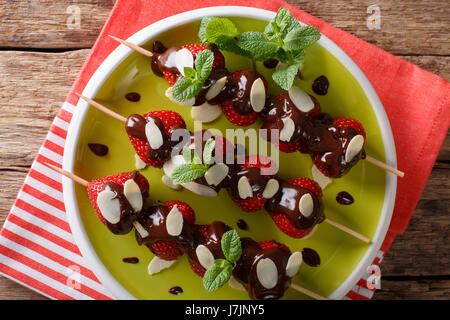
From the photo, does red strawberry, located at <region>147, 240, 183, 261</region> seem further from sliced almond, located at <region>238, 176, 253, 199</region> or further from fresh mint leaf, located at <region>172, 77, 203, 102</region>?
fresh mint leaf, located at <region>172, 77, 203, 102</region>

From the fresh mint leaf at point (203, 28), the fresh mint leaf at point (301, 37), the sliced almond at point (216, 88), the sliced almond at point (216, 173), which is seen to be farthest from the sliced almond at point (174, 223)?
the fresh mint leaf at point (301, 37)

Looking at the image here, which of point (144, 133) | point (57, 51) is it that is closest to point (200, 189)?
point (144, 133)

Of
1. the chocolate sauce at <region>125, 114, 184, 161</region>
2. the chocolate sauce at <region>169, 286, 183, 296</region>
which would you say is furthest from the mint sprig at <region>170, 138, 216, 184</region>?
the chocolate sauce at <region>169, 286, 183, 296</region>

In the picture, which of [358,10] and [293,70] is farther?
[358,10]
